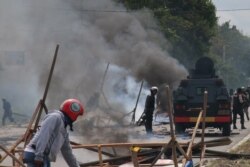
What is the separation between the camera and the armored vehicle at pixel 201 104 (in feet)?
60.7

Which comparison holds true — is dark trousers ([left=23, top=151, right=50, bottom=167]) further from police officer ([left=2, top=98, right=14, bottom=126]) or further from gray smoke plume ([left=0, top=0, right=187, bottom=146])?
police officer ([left=2, top=98, right=14, bottom=126])

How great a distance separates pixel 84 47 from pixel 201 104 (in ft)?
31.1

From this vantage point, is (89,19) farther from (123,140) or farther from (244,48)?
(244,48)

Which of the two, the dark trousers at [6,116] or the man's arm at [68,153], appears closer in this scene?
the man's arm at [68,153]

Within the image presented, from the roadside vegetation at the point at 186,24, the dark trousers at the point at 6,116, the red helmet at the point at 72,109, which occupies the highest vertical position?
the roadside vegetation at the point at 186,24

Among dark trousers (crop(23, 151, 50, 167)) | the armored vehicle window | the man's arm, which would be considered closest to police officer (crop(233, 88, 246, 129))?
the armored vehicle window

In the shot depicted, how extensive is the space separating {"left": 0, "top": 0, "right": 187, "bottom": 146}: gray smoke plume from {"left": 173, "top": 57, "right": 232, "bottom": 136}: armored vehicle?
713 cm

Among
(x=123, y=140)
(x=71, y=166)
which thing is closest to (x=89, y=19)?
(x=123, y=140)

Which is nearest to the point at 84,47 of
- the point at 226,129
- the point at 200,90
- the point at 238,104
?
the point at 238,104

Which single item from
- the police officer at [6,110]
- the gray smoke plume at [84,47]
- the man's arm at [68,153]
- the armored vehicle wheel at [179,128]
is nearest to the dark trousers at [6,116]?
the police officer at [6,110]

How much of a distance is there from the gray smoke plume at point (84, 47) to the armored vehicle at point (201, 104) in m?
7.13

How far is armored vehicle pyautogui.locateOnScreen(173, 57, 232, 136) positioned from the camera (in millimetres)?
18500

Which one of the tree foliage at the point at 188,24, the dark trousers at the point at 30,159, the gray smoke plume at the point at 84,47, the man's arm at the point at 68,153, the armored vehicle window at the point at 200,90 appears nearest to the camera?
the dark trousers at the point at 30,159

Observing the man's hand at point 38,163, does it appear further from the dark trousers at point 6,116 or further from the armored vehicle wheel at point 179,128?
the dark trousers at point 6,116
